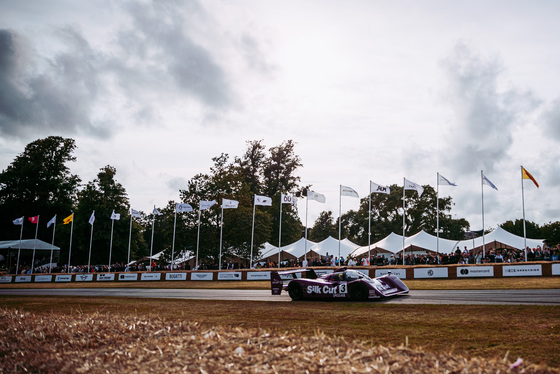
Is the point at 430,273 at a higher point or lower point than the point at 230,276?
higher

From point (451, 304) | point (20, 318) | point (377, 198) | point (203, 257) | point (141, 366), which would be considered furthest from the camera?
point (377, 198)

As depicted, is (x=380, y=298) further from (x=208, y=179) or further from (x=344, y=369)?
(x=208, y=179)

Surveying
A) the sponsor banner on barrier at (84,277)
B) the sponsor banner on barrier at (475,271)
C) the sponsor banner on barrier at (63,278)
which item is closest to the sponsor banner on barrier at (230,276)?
the sponsor banner on barrier at (84,277)

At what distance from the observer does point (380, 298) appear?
20812mm

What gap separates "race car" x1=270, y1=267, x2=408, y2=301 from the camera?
20281mm

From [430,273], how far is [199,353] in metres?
31.2

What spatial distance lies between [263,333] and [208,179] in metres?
A: 63.3

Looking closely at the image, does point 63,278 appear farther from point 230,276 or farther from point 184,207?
point 230,276

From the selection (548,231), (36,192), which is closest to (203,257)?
(36,192)

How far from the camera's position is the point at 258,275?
143 ft

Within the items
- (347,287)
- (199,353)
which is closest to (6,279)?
(347,287)

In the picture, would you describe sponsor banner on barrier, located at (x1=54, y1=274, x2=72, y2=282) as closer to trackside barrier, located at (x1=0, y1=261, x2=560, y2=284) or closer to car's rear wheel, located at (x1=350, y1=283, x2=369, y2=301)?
trackside barrier, located at (x1=0, y1=261, x2=560, y2=284)

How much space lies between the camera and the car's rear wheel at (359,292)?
2030 cm

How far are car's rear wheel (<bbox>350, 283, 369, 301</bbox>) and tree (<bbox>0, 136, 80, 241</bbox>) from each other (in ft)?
267
